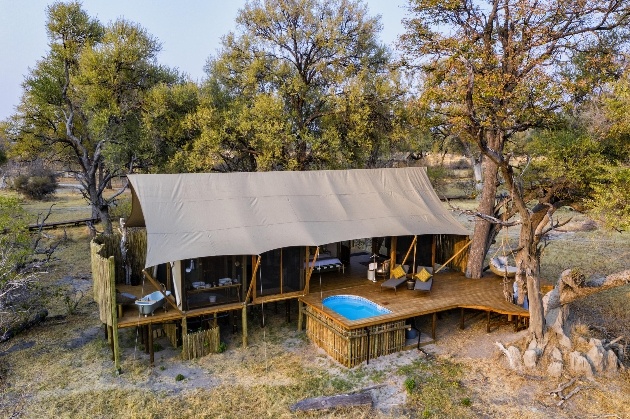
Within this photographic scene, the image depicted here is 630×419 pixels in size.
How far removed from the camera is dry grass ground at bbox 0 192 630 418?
7.91m

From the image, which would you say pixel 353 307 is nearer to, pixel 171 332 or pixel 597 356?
pixel 171 332

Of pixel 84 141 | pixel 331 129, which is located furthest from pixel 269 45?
pixel 84 141

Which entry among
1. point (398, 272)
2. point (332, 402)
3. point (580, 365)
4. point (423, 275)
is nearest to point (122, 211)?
point (398, 272)

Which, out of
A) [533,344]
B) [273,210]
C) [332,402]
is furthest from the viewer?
[273,210]

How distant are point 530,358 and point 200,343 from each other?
7.24m

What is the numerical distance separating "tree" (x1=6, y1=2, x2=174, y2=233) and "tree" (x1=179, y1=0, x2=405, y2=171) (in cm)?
295

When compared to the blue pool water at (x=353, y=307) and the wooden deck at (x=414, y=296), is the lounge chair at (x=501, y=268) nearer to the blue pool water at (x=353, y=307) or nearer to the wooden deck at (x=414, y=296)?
the wooden deck at (x=414, y=296)

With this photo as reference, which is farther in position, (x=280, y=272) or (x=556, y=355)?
(x=280, y=272)

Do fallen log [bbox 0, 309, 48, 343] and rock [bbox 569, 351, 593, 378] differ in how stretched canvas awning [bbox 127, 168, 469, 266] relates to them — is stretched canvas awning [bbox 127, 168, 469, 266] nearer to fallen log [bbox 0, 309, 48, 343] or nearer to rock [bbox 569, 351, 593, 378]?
fallen log [bbox 0, 309, 48, 343]

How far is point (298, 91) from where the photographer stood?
1948cm

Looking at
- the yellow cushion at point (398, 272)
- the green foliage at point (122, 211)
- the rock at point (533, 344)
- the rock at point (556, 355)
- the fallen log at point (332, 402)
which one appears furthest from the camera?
the green foliage at point (122, 211)

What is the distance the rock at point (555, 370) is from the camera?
352 inches

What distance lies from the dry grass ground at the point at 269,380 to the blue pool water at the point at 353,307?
1044 millimetres

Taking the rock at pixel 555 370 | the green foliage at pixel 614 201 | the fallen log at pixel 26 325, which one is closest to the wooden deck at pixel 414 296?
the rock at pixel 555 370
